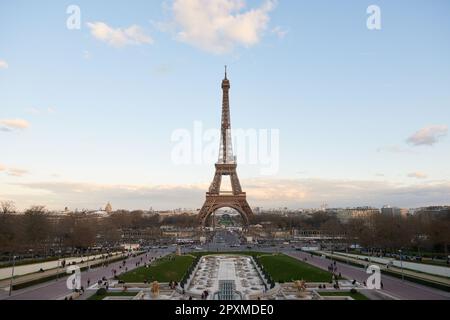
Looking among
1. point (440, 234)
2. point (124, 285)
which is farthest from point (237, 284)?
point (440, 234)

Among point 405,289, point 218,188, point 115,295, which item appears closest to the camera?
point 115,295

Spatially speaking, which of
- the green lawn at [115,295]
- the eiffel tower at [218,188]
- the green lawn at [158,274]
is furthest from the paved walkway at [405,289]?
the eiffel tower at [218,188]

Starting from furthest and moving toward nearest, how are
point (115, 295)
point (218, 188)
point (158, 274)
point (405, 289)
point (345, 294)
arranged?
1. point (218, 188)
2. point (158, 274)
3. point (405, 289)
4. point (115, 295)
5. point (345, 294)

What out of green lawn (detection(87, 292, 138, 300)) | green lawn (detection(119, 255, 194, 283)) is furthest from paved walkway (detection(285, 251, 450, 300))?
green lawn (detection(87, 292, 138, 300))

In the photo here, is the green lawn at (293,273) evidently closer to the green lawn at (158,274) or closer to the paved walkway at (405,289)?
the paved walkway at (405,289)

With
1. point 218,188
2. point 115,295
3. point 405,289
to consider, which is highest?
point 218,188

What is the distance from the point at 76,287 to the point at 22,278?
5657 millimetres

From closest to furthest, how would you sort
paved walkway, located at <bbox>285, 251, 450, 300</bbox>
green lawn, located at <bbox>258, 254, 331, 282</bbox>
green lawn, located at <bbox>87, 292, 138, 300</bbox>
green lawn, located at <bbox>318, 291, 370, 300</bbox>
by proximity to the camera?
paved walkway, located at <bbox>285, 251, 450, 300</bbox>
green lawn, located at <bbox>318, 291, 370, 300</bbox>
green lawn, located at <bbox>87, 292, 138, 300</bbox>
green lawn, located at <bbox>258, 254, 331, 282</bbox>

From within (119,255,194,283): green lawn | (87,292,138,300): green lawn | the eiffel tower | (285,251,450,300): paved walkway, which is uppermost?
the eiffel tower

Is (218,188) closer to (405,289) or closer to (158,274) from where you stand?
(158,274)

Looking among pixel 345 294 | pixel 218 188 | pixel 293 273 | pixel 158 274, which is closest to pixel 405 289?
pixel 345 294

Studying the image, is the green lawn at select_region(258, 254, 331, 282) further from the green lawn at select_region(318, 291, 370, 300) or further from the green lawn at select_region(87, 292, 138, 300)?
the green lawn at select_region(87, 292, 138, 300)
